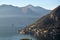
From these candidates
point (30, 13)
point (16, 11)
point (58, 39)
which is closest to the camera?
point (58, 39)

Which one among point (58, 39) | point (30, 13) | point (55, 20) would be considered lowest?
point (58, 39)

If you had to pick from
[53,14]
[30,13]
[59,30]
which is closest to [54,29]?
[59,30]

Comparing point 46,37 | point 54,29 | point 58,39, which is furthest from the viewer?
point 54,29

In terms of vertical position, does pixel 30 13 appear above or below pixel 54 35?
above

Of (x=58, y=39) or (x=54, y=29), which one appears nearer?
(x=58, y=39)

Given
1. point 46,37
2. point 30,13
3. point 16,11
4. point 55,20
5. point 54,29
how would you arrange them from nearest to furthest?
point 46,37
point 54,29
point 55,20
point 30,13
point 16,11

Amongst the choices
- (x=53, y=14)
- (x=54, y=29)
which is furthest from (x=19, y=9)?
(x=54, y=29)

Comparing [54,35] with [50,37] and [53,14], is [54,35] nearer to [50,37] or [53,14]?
[50,37]

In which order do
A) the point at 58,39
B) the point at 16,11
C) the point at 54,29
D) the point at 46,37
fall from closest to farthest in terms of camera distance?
the point at 58,39, the point at 46,37, the point at 54,29, the point at 16,11

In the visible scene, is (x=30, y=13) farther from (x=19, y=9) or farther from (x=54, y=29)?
(x=54, y=29)
